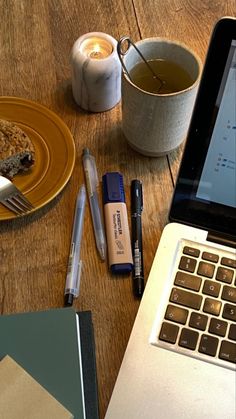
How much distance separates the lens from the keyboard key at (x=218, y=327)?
1.84ft

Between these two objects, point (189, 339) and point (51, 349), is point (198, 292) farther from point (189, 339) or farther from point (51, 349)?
point (51, 349)

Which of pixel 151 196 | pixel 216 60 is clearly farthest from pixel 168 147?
pixel 216 60

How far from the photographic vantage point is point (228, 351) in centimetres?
56

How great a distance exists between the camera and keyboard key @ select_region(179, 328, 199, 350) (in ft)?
1.84

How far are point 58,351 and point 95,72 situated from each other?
14.1 inches

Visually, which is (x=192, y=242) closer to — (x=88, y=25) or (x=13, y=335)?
(x=13, y=335)

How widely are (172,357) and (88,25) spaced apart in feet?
1.83

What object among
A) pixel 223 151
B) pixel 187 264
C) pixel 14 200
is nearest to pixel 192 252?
pixel 187 264

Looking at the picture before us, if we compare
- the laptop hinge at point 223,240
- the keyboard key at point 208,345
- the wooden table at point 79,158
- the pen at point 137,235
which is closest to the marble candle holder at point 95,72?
the wooden table at point 79,158

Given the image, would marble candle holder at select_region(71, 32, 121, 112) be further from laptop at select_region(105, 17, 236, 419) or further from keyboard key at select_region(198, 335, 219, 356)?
keyboard key at select_region(198, 335, 219, 356)

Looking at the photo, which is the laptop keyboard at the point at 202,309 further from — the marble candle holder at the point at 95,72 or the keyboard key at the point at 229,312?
the marble candle holder at the point at 95,72

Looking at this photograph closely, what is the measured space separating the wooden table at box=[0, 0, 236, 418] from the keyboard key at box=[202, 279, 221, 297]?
0.25ft

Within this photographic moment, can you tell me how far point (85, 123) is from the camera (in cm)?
76

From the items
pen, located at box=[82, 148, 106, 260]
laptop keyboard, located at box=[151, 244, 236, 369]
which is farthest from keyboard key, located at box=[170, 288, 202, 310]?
pen, located at box=[82, 148, 106, 260]
